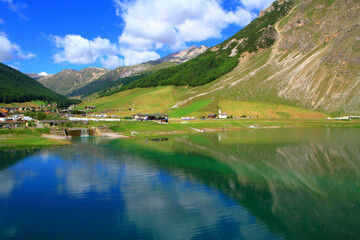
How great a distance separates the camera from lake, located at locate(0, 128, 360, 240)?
71.4ft

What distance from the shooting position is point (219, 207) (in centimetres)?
2619

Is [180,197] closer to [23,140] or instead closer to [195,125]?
[23,140]

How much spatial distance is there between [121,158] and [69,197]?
2140 cm

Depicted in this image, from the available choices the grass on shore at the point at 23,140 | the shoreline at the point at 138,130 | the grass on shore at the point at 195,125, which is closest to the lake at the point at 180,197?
the grass on shore at the point at 23,140

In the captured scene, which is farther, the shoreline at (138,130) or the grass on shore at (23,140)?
the shoreline at (138,130)

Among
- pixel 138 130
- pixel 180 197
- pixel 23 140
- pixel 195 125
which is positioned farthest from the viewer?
pixel 195 125

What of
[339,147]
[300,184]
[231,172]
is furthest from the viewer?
[339,147]

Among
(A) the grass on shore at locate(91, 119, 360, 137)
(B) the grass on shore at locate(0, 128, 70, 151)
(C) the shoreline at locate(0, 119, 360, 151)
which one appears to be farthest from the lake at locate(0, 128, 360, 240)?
(A) the grass on shore at locate(91, 119, 360, 137)

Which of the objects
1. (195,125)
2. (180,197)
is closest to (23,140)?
(180,197)

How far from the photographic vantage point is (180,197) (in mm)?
28984

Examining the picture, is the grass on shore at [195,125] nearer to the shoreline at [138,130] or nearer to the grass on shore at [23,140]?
the shoreline at [138,130]

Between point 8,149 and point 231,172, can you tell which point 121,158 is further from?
point 8,149

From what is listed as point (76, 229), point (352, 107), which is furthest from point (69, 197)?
point (352, 107)

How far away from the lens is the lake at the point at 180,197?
71.4 ft
